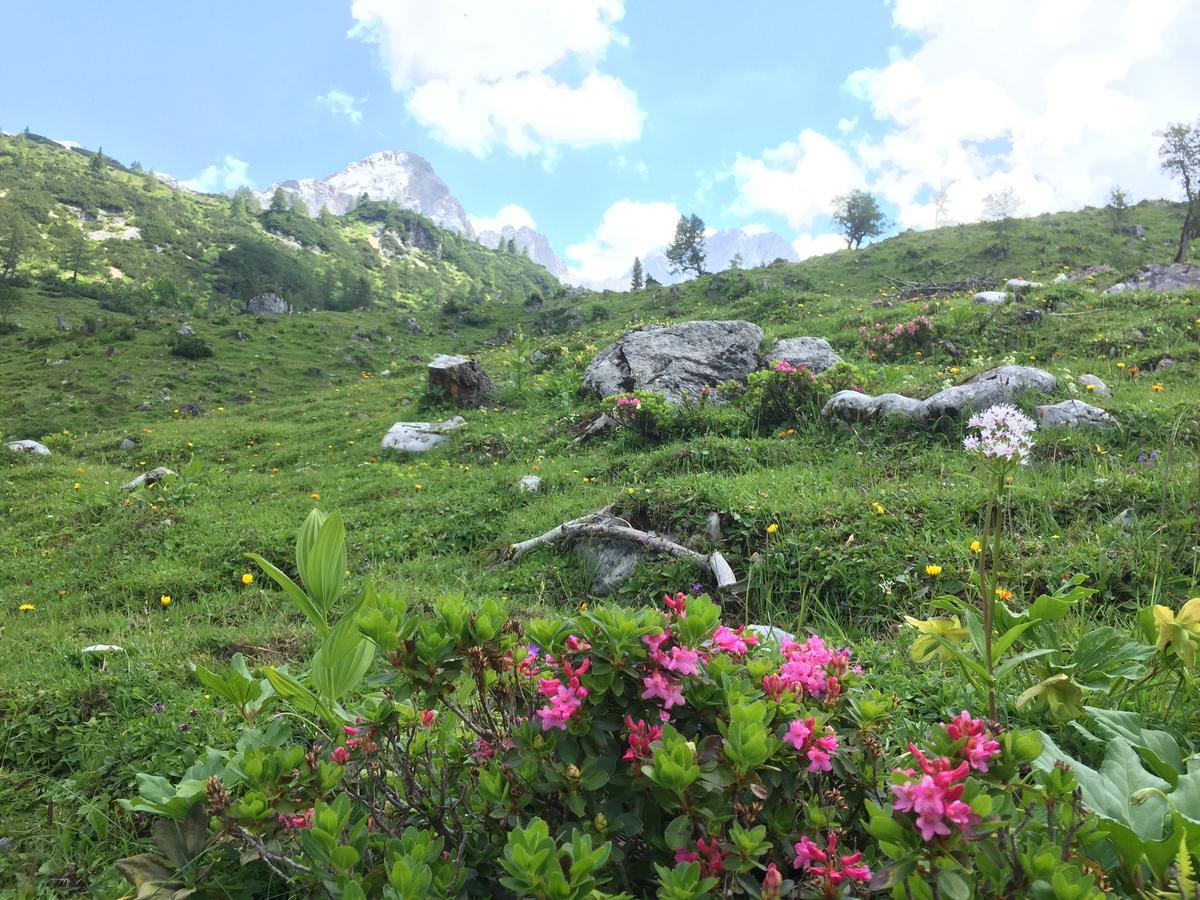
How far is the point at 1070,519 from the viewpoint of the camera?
4492 millimetres

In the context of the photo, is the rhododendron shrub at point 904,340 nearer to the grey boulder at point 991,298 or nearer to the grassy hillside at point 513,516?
the grassy hillside at point 513,516

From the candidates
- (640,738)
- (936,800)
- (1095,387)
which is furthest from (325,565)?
(1095,387)

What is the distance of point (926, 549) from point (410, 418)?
480 inches

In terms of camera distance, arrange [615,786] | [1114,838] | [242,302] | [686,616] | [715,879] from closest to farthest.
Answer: [715,879], [1114,838], [615,786], [686,616], [242,302]

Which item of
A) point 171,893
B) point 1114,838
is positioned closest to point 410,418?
point 171,893

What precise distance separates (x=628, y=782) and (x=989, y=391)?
7524 millimetres

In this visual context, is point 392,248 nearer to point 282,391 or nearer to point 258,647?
point 282,391

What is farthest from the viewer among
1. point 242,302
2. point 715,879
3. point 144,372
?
point 242,302

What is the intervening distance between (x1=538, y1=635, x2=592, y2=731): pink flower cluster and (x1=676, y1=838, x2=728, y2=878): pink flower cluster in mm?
372

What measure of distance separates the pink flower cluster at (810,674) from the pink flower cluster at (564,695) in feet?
1.59

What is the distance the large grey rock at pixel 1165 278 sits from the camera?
595 inches

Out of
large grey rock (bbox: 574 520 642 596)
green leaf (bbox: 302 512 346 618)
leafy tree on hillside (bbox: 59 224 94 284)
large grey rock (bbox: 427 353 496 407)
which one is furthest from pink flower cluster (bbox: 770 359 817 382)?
leafy tree on hillside (bbox: 59 224 94 284)

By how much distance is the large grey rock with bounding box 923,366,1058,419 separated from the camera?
22.9 ft

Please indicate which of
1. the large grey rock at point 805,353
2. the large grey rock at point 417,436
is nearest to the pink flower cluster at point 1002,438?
the large grey rock at point 805,353
